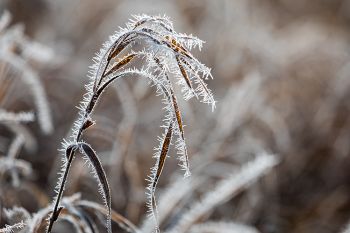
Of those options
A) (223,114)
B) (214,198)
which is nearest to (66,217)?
(214,198)

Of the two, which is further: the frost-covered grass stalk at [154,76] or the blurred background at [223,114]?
the blurred background at [223,114]

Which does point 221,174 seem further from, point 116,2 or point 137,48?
point 116,2

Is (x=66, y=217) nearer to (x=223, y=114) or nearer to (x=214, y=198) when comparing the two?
(x=214, y=198)

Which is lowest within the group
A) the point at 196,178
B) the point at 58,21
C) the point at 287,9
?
the point at 196,178

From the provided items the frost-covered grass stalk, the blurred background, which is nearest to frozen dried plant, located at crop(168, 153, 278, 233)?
the blurred background

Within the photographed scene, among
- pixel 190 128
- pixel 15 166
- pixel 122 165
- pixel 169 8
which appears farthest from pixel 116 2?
pixel 15 166

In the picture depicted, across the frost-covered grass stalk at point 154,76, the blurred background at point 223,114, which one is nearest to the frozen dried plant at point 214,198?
the blurred background at point 223,114

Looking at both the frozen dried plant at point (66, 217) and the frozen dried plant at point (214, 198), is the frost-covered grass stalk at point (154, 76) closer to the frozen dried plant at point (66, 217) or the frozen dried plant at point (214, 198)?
the frozen dried plant at point (66, 217)

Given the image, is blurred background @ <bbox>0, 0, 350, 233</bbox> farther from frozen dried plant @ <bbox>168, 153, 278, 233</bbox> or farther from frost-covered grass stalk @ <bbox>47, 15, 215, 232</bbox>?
frost-covered grass stalk @ <bbox>47, 15, 215, 232</bbox>
